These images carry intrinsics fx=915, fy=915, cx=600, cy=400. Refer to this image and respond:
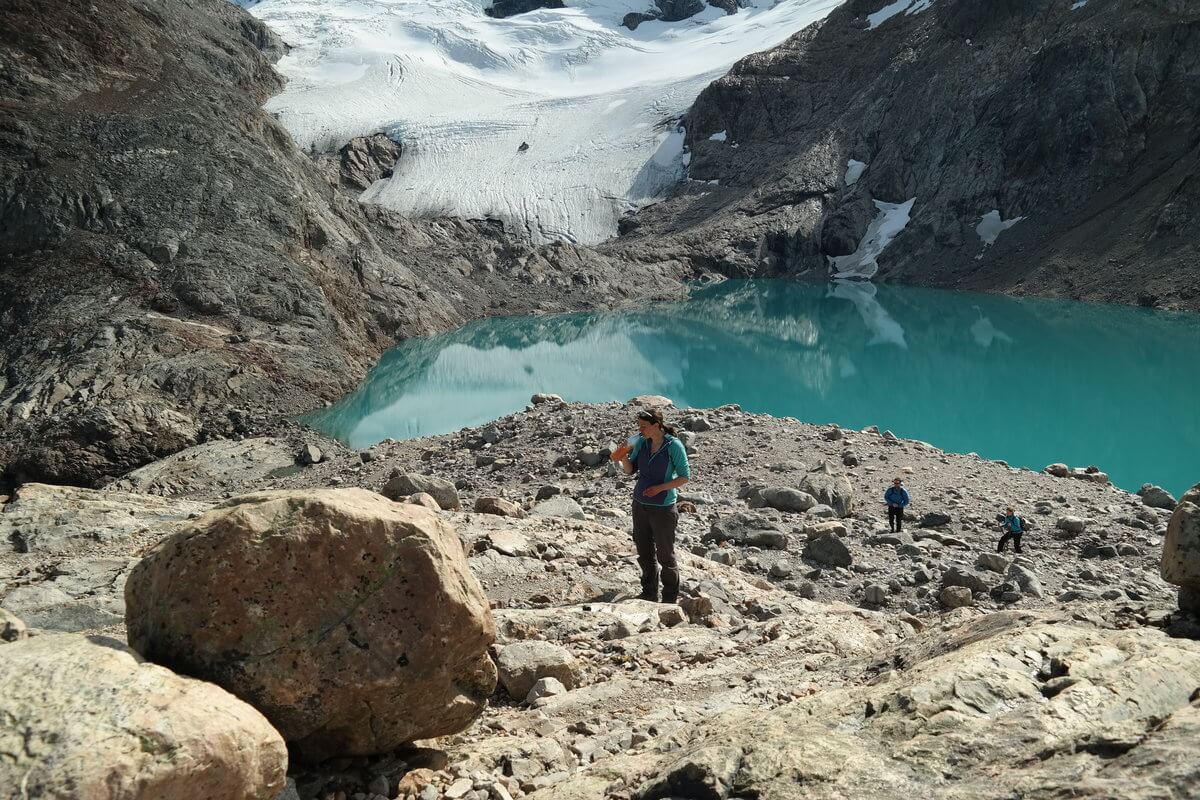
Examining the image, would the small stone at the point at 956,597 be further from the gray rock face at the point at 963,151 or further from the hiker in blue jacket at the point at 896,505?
the gray rock face at the point at 963,151

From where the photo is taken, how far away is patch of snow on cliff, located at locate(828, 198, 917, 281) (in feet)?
225

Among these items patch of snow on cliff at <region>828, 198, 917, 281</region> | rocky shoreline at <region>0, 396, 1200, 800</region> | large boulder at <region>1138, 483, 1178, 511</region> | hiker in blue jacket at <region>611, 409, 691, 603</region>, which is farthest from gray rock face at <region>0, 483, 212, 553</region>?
patch of snow on cliff at <region>828, 198, 917, 281</region>

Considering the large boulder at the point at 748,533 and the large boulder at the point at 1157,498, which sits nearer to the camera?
the large boulder at the point at 748,533

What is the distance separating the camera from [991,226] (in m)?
63.2

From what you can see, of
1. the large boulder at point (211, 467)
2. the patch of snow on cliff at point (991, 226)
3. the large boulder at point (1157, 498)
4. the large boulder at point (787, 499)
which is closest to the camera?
the large boulder at point (787, 499)

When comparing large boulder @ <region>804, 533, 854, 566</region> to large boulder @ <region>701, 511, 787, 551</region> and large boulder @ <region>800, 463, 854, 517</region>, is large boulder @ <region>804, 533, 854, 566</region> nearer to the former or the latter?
large boulder @ <region>701, 511, 787, 551</region>

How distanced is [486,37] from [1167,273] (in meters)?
85.7

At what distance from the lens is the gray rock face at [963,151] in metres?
54.2

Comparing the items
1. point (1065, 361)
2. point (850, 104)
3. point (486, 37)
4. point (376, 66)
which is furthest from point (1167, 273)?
point (486, 37)

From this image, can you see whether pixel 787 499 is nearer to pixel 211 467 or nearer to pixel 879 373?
pixel 211 467

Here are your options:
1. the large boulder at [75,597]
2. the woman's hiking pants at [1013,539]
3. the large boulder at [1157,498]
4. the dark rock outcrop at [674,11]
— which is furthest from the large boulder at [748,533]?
the dark rock outcrop at [674,11]

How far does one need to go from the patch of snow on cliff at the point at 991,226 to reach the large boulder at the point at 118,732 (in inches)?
2556

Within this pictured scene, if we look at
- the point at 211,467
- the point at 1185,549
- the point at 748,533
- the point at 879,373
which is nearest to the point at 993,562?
the point at 748,533

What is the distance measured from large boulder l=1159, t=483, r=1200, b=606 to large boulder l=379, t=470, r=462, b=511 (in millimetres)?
8297
